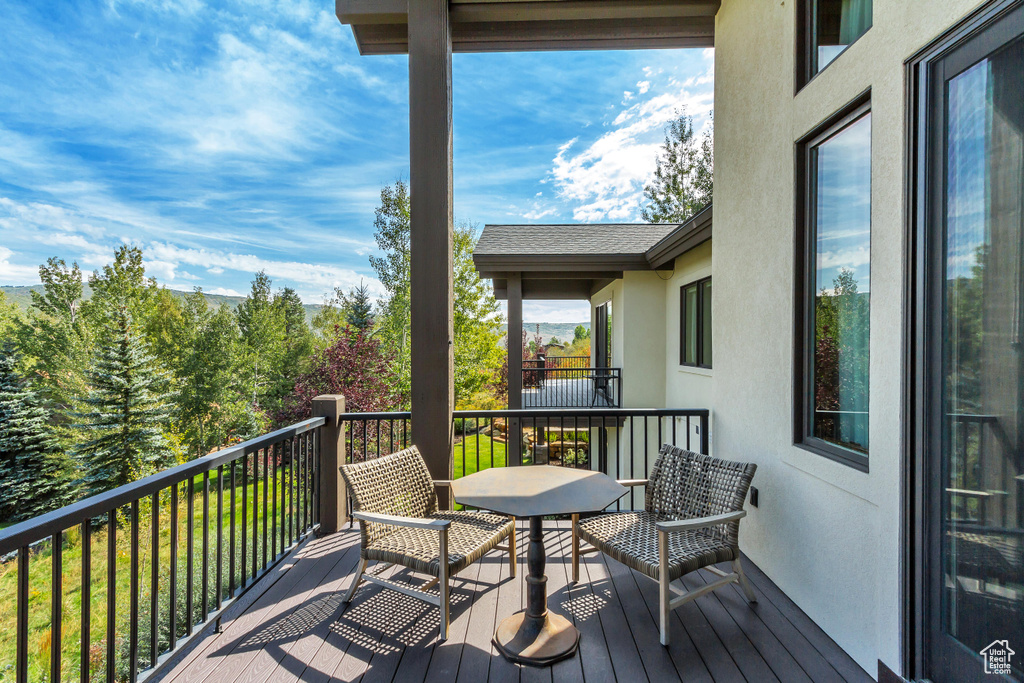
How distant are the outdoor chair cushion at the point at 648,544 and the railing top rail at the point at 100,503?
1.96 meters

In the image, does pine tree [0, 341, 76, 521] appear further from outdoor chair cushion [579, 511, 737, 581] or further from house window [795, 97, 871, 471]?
house window [795, 97, 871, 471]

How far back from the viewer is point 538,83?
413 inches

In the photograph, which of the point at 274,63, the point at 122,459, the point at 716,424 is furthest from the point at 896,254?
the point at 274,63

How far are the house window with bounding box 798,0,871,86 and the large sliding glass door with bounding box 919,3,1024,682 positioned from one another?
74 cm

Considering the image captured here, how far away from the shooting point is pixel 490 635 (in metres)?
2.21

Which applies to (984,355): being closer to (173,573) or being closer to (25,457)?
(173,573)

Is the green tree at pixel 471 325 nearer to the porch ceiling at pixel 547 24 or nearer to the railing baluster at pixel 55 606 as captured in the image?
the porch ceiling at pixel 547 24

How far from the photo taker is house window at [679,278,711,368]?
555 cm

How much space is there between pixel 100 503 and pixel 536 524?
1.70 meters

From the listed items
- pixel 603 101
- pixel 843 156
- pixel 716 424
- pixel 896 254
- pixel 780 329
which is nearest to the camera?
pixel 896 254

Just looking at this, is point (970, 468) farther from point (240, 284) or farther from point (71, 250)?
point (240, 284)

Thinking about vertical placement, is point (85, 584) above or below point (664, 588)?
above

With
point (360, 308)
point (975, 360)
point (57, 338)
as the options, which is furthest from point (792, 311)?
point (57, 338)

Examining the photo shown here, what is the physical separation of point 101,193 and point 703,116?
44.8 metres
